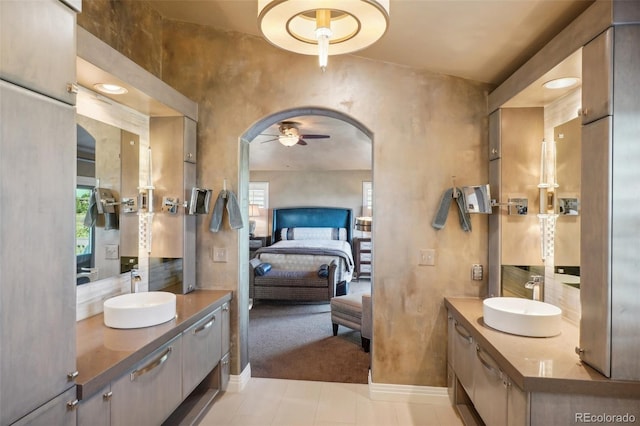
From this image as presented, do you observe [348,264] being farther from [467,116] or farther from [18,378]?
[18,378]

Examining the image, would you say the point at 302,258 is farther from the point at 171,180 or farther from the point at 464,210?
the point at 464,210

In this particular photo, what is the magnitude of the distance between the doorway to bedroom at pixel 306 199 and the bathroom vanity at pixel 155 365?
829 mm

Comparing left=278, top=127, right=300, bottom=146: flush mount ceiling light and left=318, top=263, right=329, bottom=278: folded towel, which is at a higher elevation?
left=278, top=127, right=300, bottom=146: flush mount ceiling light

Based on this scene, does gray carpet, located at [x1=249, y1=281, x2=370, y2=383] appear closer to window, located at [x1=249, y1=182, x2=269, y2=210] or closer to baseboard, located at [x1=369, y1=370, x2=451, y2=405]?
baseboard, located at [x1=369, y1=370, x2=451, y2=405]

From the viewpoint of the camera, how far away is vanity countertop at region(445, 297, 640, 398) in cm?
142

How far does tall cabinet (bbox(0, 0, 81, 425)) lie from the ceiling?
1.55 metres

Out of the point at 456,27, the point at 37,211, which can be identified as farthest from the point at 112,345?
the point at 456,27

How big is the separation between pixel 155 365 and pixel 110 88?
1612mm

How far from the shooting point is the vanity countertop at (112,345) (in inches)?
56.5

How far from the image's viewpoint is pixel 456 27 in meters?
2.12

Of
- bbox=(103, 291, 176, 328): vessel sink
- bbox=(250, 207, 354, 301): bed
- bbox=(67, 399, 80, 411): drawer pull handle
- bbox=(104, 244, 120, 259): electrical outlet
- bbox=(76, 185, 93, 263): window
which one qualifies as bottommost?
bbox=(250, 207, 354, 301): bed

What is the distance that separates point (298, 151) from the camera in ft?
22.9

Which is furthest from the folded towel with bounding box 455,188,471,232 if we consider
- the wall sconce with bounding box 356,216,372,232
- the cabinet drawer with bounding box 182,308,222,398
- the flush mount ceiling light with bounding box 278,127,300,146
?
the wall sconce with bounding box 356,216,372,232

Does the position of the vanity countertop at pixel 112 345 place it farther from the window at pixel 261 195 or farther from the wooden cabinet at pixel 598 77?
the window at pixel 261 195
